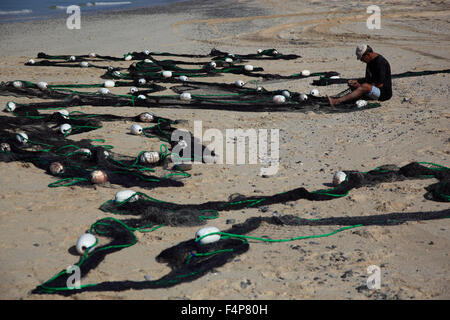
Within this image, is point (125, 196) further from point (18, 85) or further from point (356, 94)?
point (18, 85)

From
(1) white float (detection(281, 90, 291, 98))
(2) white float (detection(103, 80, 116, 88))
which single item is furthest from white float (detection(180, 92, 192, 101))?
(2) white float (detection(103, 80, 116, 88))

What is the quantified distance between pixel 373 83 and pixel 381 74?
0.74ft

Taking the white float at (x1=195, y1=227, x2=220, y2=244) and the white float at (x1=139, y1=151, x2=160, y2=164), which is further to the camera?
the white float at (x1=139, y1=151, x2=160, y2=164)

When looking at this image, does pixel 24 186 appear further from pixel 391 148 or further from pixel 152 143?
pixel 391 148

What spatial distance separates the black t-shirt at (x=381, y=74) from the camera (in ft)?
24.2

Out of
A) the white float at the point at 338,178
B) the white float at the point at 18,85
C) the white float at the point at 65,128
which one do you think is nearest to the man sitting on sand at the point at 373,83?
the white float at the point at 338,178

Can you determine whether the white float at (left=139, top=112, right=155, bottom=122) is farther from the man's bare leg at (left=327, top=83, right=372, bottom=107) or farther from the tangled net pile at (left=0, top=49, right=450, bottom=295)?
the man's bare leg at (left=327, top=83, right=372, bottom=107)

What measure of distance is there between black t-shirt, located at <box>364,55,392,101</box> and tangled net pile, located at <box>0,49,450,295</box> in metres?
0.42

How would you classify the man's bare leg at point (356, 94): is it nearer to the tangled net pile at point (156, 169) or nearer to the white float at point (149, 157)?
the tangled net pile at point (156, 169)

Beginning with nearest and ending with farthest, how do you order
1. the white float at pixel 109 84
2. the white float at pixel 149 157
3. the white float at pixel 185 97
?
the white float at pixel 149 157
the white float at pixel 185 97
the white float at pixel 109 84

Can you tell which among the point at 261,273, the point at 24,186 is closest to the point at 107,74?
the point at 24,186

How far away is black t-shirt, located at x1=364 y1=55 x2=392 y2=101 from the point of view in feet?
24.2

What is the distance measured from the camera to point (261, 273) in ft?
10.8
